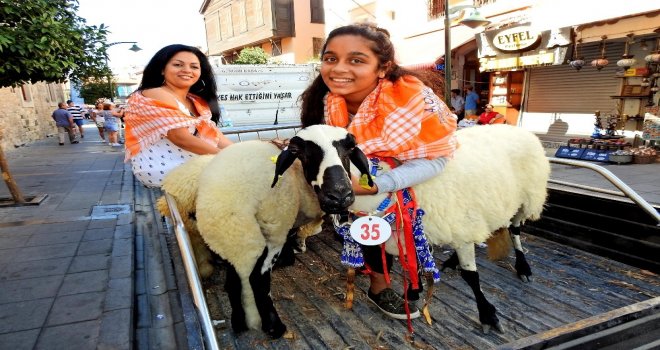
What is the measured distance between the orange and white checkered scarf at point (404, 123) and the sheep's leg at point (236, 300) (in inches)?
45.5

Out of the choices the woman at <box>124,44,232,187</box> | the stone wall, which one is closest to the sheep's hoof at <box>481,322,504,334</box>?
the woman at <box>124,44,232,187</box>

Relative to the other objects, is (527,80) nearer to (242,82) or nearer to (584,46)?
(584,46)

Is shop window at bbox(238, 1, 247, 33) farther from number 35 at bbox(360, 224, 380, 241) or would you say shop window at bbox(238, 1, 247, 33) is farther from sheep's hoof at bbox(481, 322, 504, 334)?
sheep's hoof at bbox(481, 322, 504, 334)

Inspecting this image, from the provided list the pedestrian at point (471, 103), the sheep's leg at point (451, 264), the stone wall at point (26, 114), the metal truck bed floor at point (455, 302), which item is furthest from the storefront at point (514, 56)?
the stone wall at point (26, 114)

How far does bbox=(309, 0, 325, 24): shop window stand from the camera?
3172 centimetres

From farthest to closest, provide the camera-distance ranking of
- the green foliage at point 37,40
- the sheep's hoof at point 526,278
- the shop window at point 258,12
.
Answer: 1. the shop window at point 258,12
2. the green foliage at point 37,40
3. the sheep's hoof at point 526,278

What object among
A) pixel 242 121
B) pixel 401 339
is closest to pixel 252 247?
pixel 401 339

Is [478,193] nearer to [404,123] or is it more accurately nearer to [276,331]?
[404,123]

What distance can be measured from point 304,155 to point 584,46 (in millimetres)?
11968

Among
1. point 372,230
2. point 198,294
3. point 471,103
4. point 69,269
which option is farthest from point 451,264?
point 471,103

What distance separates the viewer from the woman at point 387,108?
2180mm

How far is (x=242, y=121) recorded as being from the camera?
8.30 m

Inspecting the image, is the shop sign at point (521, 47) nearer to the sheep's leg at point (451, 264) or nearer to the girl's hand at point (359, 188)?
the sheep's leg at point (451, 264)

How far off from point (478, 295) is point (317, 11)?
3286cm
